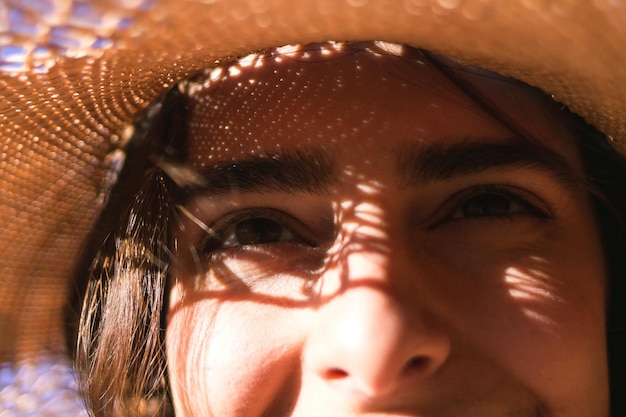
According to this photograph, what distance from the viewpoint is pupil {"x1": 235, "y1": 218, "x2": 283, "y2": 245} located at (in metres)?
0.79

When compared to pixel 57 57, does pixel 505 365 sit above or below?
below

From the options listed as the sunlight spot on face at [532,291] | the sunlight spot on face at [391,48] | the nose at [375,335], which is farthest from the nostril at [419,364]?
the sunlight spot on face at [391,48]

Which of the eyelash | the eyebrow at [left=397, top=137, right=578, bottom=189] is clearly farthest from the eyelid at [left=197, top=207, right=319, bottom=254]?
the eyebrow at [left=397, top=137, right=578, bottom=189]

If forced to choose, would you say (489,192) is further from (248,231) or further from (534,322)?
(248,231)

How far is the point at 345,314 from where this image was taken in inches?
25.1

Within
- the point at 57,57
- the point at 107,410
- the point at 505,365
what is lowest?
the point at 107,410

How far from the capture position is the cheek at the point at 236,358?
692 mm

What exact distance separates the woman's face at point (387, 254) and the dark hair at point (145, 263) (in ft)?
0.19

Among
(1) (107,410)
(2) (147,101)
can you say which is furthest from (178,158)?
(1) (107,410)

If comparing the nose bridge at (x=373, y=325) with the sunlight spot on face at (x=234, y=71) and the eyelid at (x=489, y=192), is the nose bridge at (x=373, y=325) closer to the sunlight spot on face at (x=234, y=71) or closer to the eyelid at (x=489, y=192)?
the eyelid at (x=489, y=192)

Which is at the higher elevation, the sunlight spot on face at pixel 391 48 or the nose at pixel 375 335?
the sunlight spot on face at pixel 391 48

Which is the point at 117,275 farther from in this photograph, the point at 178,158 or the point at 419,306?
the point at 419,306

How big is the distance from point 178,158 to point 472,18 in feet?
1.39

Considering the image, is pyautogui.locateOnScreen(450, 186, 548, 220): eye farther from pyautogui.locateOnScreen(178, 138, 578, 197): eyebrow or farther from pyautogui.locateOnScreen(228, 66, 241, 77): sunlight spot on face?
pyautogui.locateOnScreen(228, 66, 241, 77): sunlight spot on face
